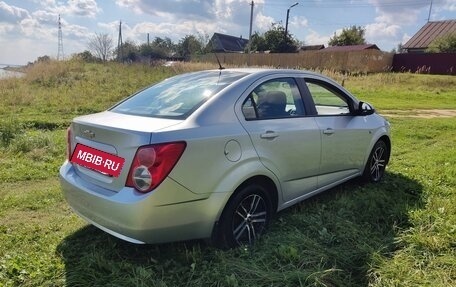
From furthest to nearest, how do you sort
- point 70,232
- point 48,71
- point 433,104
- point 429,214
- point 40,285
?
point 48,71 → point 433,104 → point 429,214 → point 70,232 → point 40,285

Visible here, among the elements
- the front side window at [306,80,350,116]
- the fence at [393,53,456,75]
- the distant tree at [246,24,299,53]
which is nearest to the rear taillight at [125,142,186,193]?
the front side window at [306,80,350,116]

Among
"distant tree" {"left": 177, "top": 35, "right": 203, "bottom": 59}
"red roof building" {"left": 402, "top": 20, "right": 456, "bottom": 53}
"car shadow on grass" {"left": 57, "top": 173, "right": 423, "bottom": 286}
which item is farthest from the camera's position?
"distant tree" {"left": 177, "top": 35, "right": 203, "bottom": 59}

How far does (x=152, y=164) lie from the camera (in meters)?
2.78

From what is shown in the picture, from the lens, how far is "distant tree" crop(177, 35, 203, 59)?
218ft

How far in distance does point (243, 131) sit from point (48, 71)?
21.9 meters

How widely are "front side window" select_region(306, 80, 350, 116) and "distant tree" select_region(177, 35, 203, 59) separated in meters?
60.6

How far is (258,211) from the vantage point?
3.54 metres

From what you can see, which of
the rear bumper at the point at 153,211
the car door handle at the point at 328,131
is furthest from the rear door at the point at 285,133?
the rear bumper at the point at 153,211

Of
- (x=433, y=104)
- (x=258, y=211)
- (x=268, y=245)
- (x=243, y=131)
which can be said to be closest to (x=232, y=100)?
(x=243, y=131)

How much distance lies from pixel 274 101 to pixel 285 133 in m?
0.36

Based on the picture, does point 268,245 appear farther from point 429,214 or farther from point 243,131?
point 429,214

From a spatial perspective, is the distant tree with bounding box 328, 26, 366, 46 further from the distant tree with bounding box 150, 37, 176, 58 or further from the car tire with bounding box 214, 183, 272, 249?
the car tire with bounding box 214, 183, 272, 249

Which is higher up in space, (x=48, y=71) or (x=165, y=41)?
(x=165, y=41)

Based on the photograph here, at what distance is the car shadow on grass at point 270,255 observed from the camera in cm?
292
